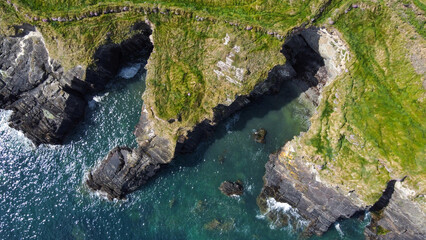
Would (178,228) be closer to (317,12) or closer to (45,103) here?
(45,103)

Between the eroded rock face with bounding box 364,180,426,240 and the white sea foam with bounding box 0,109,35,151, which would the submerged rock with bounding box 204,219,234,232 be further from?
the white sea foam with bounding box 0,109,35,151

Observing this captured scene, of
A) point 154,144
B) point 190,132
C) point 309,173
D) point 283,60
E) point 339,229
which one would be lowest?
point 154,144

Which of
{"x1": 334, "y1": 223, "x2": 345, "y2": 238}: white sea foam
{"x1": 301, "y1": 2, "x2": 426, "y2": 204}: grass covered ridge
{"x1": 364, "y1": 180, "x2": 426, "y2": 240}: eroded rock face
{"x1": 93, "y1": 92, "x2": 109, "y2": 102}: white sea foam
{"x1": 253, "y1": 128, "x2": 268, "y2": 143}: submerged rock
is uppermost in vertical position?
{"x1": 301, "y1": 2, "x2": 426, "y2": 204}: grass covered ridge

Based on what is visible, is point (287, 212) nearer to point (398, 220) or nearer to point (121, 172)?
point (398, 220)

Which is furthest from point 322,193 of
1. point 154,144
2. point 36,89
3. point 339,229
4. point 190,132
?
point 36,89

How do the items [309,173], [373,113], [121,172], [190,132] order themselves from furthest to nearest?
1. [121,172]
2. [190,132]
3. [309,173]
4. [373,113]

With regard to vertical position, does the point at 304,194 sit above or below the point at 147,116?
above

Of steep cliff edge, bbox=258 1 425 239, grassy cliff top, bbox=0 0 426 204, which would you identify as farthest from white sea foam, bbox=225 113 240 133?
steep cliff edge, bbox=258 1 425 239
